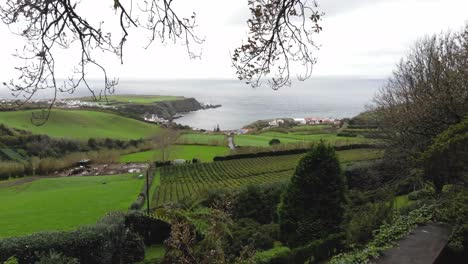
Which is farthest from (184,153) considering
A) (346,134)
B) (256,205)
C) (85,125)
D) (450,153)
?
(450,153)

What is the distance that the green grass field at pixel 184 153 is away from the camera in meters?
49.2

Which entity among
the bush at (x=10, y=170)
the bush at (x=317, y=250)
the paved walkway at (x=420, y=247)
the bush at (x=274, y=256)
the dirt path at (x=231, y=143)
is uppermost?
the paved walkway at (x=420, y=247)

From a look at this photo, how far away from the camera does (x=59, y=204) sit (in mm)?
26109

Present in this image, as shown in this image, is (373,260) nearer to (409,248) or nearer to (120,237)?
(409,248)

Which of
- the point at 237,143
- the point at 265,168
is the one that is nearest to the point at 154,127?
the point at 237,143

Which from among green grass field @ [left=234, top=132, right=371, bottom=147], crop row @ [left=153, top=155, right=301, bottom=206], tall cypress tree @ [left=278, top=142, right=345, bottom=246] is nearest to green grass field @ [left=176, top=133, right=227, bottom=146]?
green grass field @ [left=234, top=132, right=371, bottom=147]

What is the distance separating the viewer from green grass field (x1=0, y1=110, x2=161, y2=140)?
210ft

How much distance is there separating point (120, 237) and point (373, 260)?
30.1 ft

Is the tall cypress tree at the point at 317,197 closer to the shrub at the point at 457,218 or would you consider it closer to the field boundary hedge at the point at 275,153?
the shrub at the point at 457,218

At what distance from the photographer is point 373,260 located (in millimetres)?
7102

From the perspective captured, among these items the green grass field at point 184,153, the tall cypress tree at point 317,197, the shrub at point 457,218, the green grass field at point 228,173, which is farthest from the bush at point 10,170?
the shrub at point 457,218

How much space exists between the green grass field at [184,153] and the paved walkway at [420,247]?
3936cm

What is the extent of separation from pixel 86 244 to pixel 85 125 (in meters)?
66.5

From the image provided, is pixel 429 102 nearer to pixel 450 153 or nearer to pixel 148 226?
pixel 450 153
